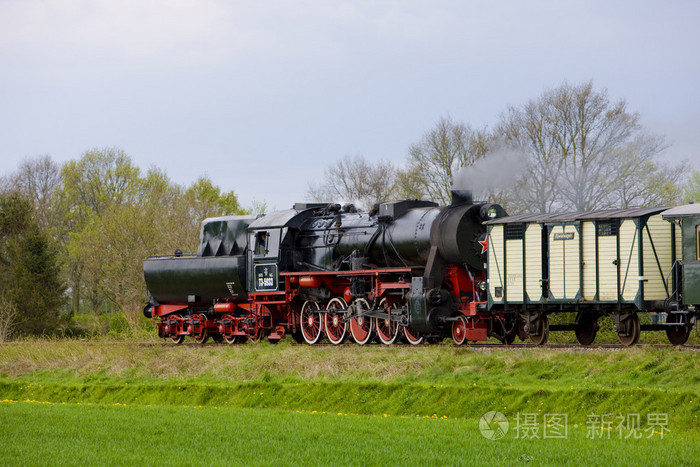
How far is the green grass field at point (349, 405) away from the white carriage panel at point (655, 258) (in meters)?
1.70

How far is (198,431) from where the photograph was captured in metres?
12.6

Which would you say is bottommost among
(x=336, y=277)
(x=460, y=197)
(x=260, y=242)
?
(x=336, y=277)

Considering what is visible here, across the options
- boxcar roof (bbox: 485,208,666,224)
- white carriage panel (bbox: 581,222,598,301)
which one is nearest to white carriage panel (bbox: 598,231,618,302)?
white carriage panel (bbox: 581,222,598,301)

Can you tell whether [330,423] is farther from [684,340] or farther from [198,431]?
[684,340]

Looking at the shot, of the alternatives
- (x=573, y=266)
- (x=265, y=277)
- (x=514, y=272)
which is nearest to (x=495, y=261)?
(x=514, y=272)

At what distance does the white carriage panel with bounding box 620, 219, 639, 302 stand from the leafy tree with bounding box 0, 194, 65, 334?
2844cm

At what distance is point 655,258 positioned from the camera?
721 inches

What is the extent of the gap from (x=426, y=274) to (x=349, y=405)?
5.77m

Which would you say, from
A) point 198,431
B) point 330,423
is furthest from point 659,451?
point 198,431

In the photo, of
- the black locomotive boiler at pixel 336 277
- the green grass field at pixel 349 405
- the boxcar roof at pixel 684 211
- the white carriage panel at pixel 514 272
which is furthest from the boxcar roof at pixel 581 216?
the green grass field at pixel 349 405

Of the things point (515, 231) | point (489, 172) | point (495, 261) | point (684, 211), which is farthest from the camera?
point (489, 172)

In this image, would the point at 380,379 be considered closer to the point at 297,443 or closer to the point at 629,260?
the point at 629,260

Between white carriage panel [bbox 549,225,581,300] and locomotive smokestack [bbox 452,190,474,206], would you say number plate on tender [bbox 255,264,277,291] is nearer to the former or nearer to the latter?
locomotive smokestack [bbox 452,190,474,206]

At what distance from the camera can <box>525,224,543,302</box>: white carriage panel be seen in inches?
785
